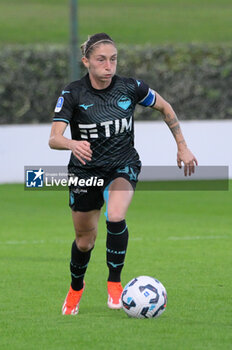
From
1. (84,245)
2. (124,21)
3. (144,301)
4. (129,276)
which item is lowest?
(124,21)

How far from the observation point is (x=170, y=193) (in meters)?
19.5

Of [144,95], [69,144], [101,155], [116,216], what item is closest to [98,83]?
[144,95]

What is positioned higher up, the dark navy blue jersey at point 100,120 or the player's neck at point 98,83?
the player's neck at point 98,83

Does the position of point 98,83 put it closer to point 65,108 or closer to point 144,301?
point 65,108

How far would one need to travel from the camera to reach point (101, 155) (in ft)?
24.2

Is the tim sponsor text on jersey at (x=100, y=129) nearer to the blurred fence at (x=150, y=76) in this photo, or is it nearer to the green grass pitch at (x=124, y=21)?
the blurred fence at (x=150, y=76)

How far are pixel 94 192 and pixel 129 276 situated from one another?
222 centimetres

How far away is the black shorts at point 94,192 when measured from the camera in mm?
7324

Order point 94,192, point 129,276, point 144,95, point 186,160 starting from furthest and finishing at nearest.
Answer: point 129,276
point 144,95
point 186,160
point 94,192

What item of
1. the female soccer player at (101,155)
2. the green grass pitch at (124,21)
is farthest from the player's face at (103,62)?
the green grass pitch at (124,21)

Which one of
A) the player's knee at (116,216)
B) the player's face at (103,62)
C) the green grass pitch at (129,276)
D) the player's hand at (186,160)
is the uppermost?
the player's face at (103,62)

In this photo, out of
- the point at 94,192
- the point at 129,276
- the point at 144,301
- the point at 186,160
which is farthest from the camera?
the point at 129,276

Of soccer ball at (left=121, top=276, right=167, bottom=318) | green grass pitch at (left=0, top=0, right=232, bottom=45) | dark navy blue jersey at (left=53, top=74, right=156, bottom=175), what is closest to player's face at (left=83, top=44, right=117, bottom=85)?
dark navy blue jersey at (left=53, top=74, right=156, bottom=175)

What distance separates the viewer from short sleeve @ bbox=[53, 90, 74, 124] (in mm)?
7215
